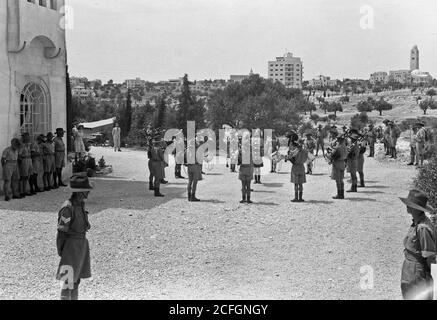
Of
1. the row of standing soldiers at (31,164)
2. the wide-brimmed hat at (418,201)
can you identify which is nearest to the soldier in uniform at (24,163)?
the row of standing soldiers at (31,164)

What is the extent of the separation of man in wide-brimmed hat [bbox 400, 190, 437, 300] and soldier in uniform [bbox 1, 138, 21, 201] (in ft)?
35.0

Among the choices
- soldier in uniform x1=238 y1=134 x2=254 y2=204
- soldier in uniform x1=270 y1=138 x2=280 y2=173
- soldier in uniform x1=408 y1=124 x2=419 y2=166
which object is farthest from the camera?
soldier in uniform x1=408 y1=124 x2=419 y2=166

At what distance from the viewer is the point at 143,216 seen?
12234mm

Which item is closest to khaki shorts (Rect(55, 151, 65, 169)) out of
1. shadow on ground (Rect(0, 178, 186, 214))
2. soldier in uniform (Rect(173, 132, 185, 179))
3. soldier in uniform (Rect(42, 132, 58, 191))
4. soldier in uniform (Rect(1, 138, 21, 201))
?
soldier in uniform (Rect(42, 132, 58, 191))

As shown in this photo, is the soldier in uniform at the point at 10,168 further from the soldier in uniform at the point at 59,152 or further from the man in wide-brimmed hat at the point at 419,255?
the man in wide-brimmed hat at the point at 419,255

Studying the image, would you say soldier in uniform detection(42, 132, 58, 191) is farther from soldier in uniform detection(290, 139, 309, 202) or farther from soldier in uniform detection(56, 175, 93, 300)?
soldier in uniform detection(56, 175, 93, 300)

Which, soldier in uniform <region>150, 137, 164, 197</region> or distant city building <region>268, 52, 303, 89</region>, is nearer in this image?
soldier in uniform <region>150, 137, 164, 197</region>

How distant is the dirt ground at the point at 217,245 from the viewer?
7.46 metres

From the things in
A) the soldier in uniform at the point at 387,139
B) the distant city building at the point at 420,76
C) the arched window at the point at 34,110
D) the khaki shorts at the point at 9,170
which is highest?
the distant city building at the point at 420,76

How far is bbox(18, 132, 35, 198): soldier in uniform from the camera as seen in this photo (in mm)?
14383

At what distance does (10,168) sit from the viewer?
1394 cm

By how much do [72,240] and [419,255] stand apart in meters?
3.78

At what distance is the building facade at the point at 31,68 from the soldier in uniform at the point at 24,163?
77 centimetres
